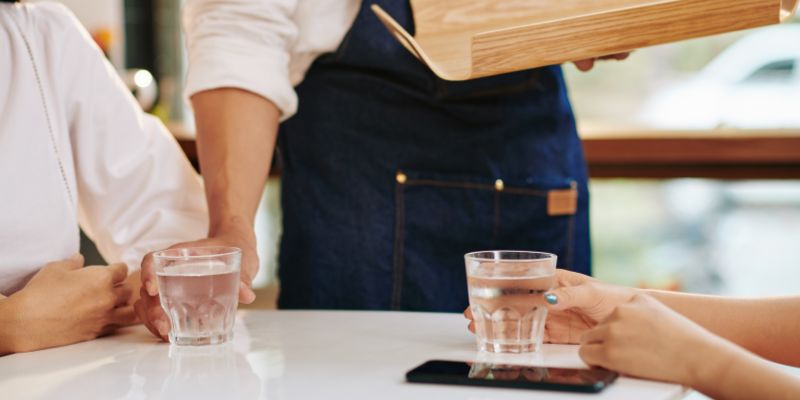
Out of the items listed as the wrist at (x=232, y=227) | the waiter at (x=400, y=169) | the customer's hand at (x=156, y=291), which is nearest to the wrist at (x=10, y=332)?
the customer's hand at (x=156, y=291)

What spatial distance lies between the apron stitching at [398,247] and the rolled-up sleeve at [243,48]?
240 millimetres

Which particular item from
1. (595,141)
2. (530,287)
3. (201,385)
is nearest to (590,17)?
(530,287)

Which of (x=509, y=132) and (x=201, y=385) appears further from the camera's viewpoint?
(x=509, y=132)

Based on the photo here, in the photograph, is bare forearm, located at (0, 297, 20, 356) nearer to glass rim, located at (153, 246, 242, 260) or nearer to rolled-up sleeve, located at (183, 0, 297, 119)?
glass rim, located at (153, 246, 242, 260)

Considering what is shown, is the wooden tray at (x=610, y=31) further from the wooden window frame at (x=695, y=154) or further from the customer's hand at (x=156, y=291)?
the wooden window frame at (x=695, y=154)

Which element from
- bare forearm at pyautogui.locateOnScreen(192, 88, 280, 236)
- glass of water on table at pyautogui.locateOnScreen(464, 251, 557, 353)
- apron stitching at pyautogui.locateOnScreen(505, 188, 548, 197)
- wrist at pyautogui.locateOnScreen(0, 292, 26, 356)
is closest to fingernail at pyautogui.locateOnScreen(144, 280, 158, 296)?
wrist at pyautogui.locateOnScreen(0, 292, 26, 356)

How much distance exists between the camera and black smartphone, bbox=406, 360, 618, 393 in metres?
0.83

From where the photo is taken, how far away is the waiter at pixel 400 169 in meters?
1.56

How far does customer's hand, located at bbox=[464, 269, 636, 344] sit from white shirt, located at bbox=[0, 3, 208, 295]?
583 millimetres

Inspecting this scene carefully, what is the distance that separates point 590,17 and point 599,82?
2704 mm

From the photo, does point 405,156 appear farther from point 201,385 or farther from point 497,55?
point 201,385

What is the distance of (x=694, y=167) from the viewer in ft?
8.72

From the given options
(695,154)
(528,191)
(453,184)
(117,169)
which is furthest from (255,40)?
(695,154)

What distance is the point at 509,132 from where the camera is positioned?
1.63 meters
